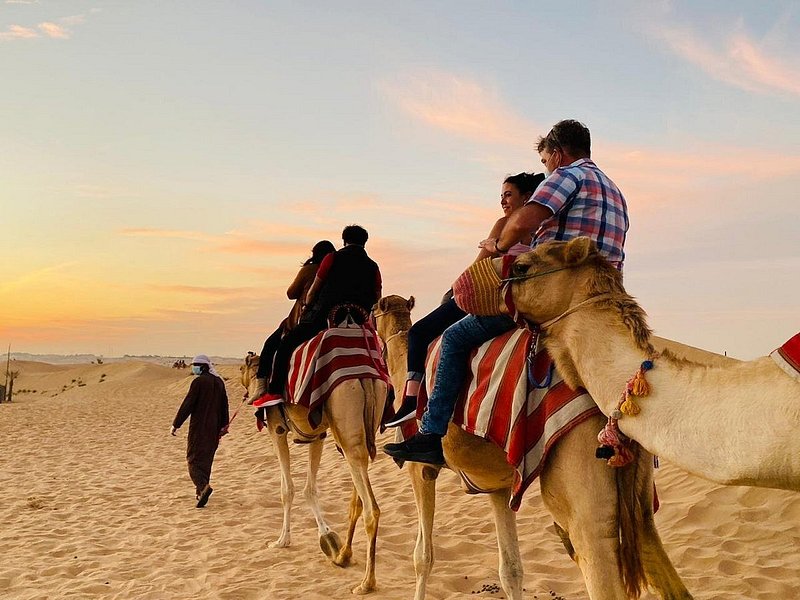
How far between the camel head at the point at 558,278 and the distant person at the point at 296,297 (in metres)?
4.65

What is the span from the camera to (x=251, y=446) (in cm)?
1791

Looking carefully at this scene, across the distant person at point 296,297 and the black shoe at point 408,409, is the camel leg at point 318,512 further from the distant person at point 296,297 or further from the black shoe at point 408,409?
the black shoe at point 408,409

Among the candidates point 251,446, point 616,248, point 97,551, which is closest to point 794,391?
point 616,248

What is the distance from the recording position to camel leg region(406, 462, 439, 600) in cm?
456

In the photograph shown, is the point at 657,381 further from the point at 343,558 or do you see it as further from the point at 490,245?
the point at 343,558

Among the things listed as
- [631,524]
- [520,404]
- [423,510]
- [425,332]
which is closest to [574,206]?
[520,404]

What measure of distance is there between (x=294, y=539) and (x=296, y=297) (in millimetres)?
3042

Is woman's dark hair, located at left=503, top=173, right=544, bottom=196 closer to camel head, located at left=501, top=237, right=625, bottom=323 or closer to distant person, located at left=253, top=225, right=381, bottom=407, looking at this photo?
camel head, located at left=501, top=237, right=625, bottom=323

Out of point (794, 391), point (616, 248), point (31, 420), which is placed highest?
point (616, 248)

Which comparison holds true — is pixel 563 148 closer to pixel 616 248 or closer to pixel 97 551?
pixel 616 248

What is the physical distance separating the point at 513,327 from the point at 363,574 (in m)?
4.21

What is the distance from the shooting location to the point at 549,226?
3.20 m

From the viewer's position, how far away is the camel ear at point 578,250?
2553 mm

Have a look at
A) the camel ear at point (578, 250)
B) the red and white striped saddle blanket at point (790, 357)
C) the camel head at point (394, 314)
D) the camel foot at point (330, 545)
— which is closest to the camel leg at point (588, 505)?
the camel ear at point (578, 250)
